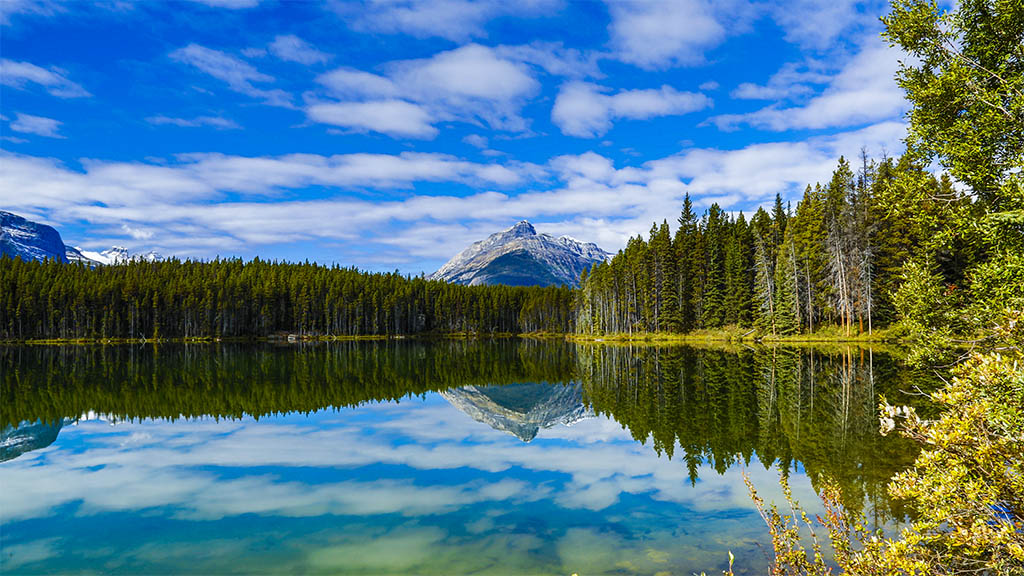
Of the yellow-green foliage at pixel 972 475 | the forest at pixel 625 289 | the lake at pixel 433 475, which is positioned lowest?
the lake at pixel 433 475

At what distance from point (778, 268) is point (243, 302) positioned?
11894 cm

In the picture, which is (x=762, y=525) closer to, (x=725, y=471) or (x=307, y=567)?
(x=725, y=471)

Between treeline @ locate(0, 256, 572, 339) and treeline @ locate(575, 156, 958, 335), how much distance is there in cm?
5681

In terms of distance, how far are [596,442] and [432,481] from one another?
6.30 metres

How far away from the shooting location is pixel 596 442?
18422 millimetres

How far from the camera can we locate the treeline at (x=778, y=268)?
192 feet

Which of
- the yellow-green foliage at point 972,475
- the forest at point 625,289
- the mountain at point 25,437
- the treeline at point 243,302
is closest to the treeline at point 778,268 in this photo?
the forest at point 625,289

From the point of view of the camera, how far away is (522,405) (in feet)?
92.1

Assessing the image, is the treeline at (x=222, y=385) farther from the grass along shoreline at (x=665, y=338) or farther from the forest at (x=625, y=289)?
the grass along shoreline at (x=665, y=338)

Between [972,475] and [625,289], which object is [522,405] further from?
[625,289]

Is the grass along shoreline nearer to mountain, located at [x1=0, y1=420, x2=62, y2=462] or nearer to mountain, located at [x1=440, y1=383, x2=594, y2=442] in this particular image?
mountain, located at [x1=440, y1=383, x2=594, y2=442]

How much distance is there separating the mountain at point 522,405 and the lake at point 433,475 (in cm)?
22

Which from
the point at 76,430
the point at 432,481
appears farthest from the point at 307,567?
the point at 76,430

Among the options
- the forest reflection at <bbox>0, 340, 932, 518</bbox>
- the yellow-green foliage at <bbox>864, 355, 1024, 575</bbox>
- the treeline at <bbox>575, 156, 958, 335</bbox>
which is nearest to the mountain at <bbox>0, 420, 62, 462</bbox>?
the forest reflection at <bbox>0, 340, 932, 518</bbox>
